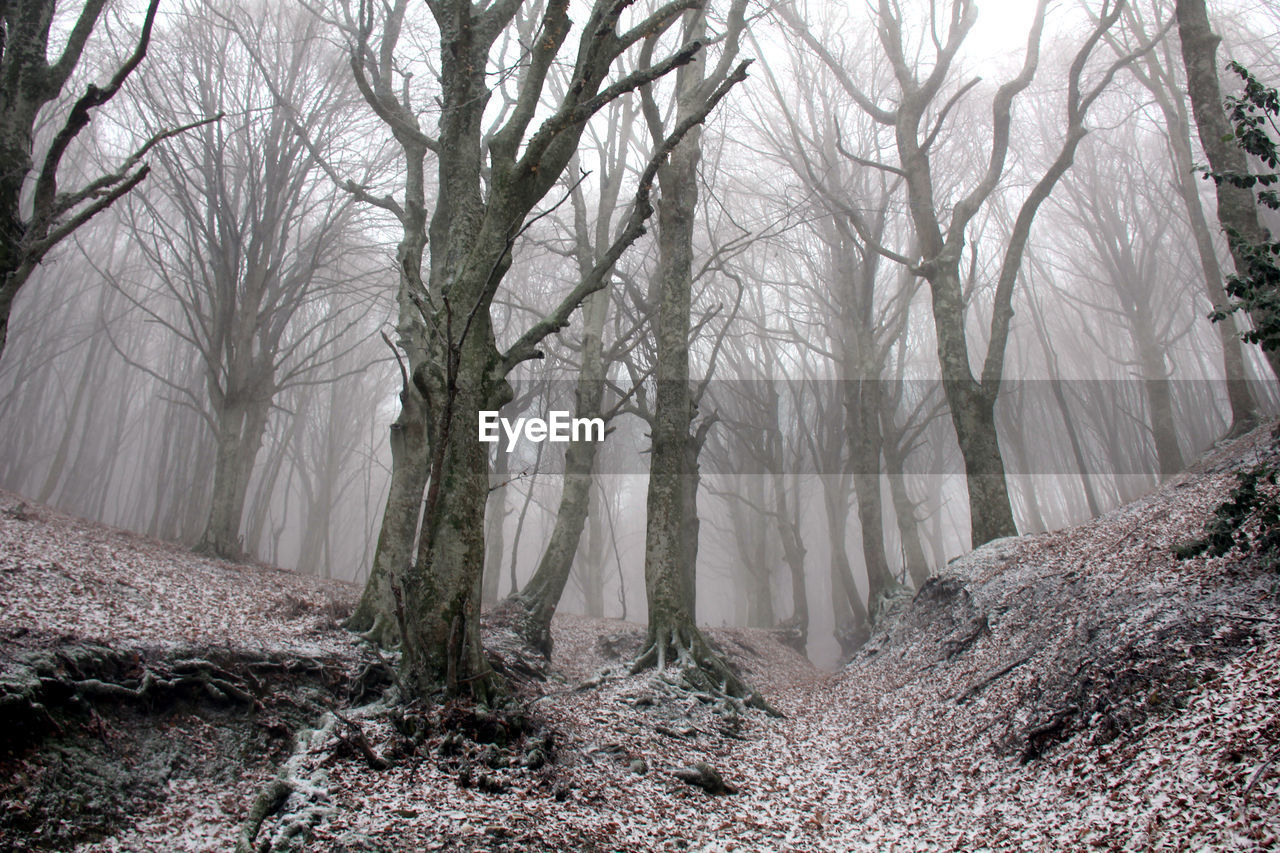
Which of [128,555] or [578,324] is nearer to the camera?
[128,555]

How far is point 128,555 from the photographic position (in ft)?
20.3

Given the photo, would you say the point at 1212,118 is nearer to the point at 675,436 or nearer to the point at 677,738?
the point at 675,436

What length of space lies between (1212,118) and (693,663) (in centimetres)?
679

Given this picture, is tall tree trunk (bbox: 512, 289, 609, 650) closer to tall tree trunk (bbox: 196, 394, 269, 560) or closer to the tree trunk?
the tree trunk

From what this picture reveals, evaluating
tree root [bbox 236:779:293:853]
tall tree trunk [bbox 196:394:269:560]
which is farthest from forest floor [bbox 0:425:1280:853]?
tall tree trunk [bbox 196:394:269:560]

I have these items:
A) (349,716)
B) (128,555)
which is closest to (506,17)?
(349,716)

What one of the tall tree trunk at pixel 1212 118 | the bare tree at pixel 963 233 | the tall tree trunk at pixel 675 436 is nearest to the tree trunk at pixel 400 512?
the tall tree trunk at pixel 675 436

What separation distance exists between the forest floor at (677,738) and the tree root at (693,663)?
0.71ft

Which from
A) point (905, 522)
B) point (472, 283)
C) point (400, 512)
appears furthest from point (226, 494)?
point (905, 522)

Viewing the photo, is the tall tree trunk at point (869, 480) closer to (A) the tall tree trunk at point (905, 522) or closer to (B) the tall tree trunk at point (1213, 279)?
(A) the tall tree trunk at point (905, 522)

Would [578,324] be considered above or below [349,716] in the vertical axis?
above

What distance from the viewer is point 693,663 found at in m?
5.18

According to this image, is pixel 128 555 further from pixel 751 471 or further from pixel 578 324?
pixel 751 471

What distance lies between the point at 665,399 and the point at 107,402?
2537cm
